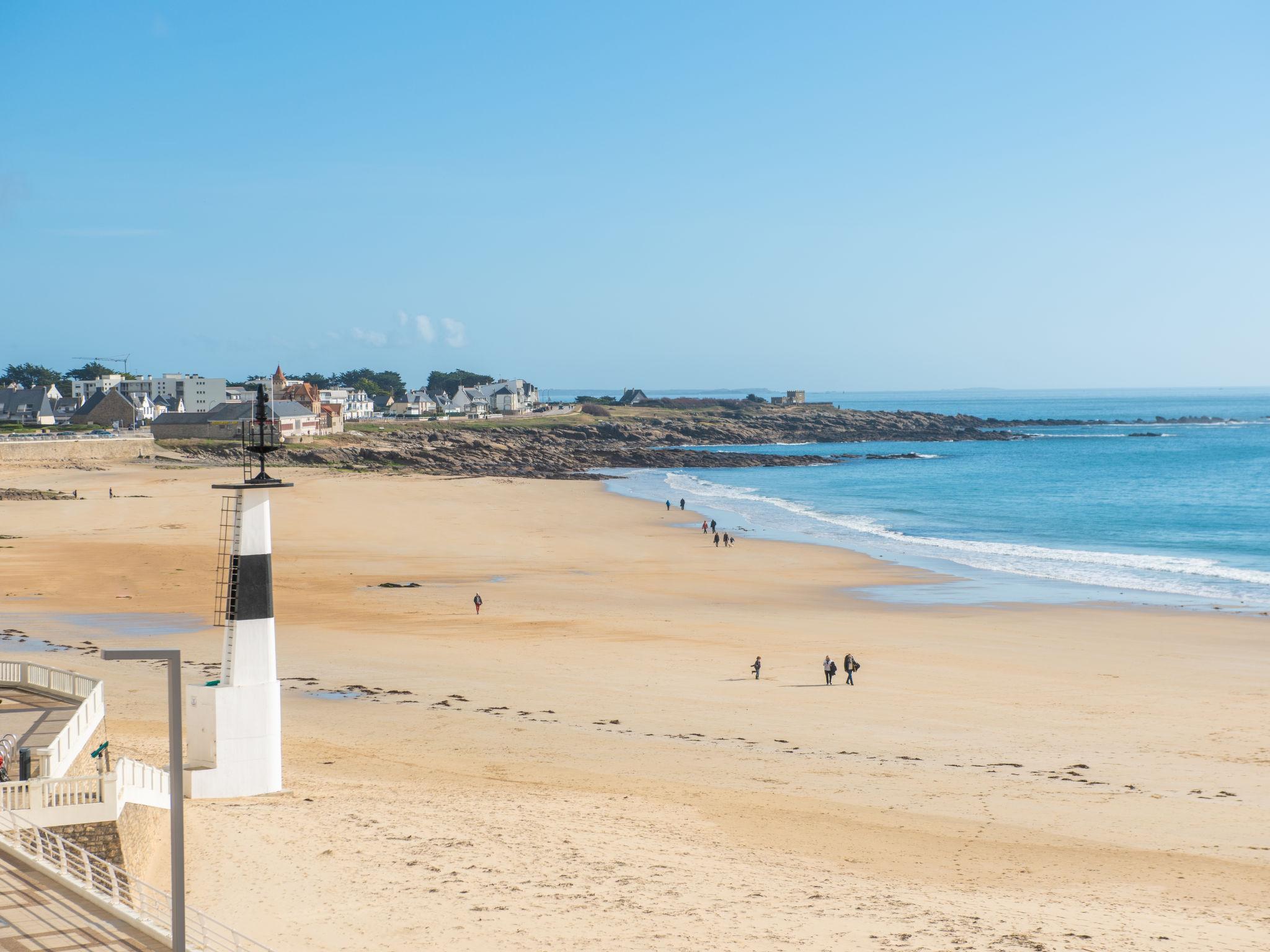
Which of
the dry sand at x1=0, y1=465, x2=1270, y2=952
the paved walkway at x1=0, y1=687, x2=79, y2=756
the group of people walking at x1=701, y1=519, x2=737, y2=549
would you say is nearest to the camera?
the dry sand at x1=0, y1=465, x2=1270, y2=952

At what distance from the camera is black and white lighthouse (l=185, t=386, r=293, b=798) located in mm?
14922

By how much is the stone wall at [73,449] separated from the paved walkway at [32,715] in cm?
6102

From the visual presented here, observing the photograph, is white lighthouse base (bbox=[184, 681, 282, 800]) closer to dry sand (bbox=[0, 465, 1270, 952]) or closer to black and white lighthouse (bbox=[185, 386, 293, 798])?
black and white lighthouse (bbox=[185, 386, 293, 798])

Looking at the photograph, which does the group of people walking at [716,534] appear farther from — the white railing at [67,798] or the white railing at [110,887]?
the white railing at [110,887]

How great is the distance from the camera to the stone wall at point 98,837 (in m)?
11.3

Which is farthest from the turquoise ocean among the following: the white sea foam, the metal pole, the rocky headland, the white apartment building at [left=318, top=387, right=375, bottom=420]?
the white apartment building at [left=318, top=387, right=375, bottom=420]

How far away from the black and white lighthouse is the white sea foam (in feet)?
100

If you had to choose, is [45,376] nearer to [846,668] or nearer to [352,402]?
[352,402]

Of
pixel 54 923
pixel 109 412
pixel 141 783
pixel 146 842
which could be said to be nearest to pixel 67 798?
pixel 141 783

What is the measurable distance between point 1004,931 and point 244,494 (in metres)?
10.5

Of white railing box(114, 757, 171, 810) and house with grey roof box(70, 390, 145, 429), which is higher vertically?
house with grey roof box(70, 390, 145, 429)

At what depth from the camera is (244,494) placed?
49.3ft

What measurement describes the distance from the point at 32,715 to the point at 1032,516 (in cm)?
5326

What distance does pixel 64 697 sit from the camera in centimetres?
1641
